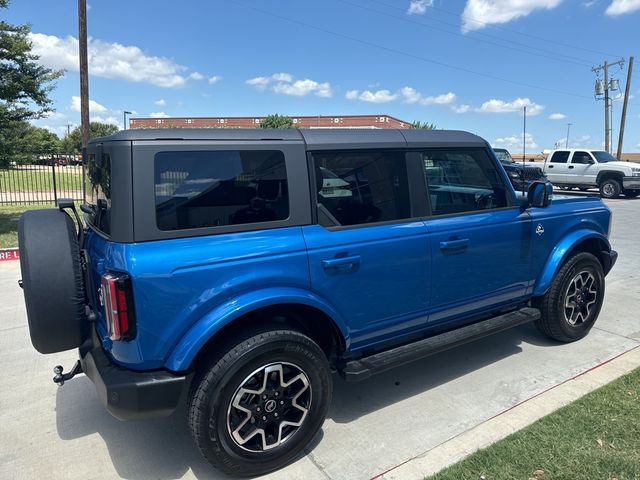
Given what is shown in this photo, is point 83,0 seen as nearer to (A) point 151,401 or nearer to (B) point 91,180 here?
(B) point 91,180

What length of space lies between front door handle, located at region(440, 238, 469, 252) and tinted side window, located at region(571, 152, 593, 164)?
19859 mm

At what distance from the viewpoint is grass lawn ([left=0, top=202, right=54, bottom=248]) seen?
8745 millimetres

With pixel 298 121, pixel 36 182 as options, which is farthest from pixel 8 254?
pixel 298 121

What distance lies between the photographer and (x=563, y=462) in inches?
104

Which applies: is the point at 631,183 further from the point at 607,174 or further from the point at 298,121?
the point at 298,121

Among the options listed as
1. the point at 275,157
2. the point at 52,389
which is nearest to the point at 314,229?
the point at 275,157

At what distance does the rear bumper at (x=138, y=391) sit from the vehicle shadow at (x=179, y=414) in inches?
21.2

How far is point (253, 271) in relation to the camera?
8.27ft

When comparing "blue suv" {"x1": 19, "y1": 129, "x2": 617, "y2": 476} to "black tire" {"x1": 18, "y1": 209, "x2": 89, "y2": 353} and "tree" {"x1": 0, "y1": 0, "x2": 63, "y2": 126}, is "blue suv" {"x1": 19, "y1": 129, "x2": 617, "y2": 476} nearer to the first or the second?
"black tire" {"x1": 18, "y1": 209, "x2": 89, "y2": 353}

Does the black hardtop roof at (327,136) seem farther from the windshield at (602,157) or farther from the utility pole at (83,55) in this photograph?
the windshield at (602,157)

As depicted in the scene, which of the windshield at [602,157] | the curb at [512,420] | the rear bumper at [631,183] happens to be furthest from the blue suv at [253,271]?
the windshield at [602,157]

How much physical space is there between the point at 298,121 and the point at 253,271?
65.4 metres

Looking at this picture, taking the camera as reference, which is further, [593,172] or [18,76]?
[593,172]

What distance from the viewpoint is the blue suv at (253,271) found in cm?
235
